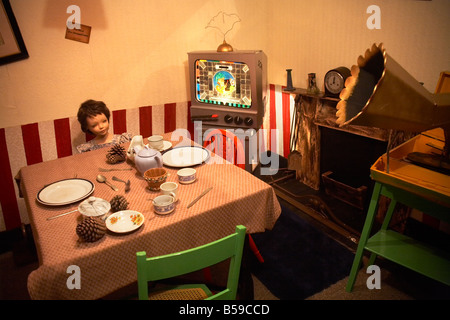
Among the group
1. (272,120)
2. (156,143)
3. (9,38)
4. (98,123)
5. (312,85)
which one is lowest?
(272,120)

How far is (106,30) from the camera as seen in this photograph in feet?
8.38

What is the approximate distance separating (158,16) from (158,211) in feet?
6.66

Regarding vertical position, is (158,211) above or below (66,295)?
above

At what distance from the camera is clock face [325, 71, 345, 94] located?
245cm

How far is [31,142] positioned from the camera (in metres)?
2.44

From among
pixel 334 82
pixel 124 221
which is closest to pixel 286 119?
pixel 334 82

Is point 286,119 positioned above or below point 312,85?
below

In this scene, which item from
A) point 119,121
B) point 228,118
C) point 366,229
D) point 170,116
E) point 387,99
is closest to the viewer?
point 387,99

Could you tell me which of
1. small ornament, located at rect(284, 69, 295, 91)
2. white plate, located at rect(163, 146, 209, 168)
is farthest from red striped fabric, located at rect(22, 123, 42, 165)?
small ornament, located at rect(284, 69, 295, 91)

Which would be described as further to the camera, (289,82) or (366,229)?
(289,82)

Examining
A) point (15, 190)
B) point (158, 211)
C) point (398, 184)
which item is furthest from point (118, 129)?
point (398, 184)

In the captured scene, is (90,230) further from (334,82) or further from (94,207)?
(334,82)

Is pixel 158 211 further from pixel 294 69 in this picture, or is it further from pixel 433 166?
pixel 294 69

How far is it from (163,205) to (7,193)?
70.6 inches
